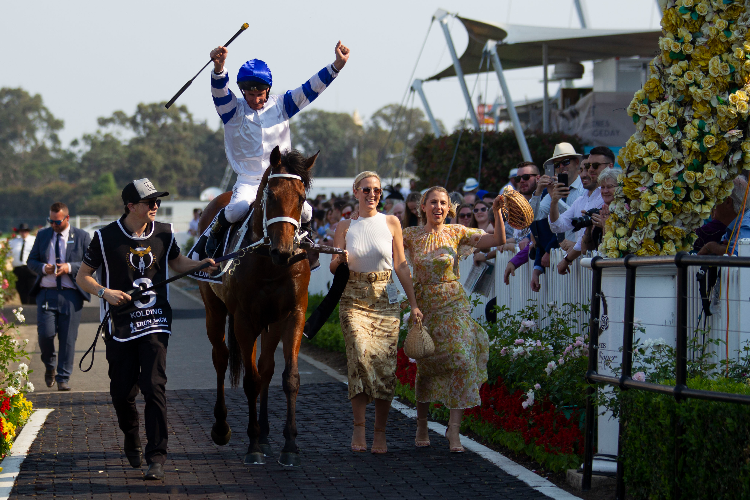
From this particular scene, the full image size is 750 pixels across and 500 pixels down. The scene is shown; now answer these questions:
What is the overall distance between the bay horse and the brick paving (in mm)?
238

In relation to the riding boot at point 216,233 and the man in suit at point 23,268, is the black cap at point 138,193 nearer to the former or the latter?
the riding boot at point 216,233

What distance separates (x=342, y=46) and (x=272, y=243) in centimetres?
213

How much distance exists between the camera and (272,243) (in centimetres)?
648

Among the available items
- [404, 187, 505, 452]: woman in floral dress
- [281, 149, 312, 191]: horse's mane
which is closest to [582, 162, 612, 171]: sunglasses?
[404, 187, 505, 452]: woman in floral dress

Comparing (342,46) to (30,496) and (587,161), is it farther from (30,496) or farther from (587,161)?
(30,496)

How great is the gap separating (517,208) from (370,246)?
1205 millimetres

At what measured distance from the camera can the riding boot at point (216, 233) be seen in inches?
303

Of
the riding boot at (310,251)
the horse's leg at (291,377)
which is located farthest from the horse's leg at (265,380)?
the riding boot at (310,251)

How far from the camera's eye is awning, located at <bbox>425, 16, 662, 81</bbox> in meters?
21.0

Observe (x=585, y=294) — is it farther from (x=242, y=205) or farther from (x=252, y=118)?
(x=252, y=118)

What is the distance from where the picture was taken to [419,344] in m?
6.88

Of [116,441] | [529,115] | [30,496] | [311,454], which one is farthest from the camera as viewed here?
[529,115]

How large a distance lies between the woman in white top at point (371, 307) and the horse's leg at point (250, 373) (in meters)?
0.72

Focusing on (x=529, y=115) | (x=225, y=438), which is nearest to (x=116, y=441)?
(x=225, y=438)
